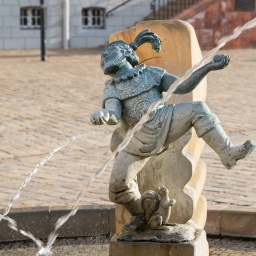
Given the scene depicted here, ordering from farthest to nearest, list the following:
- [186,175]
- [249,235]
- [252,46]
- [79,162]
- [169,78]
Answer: [252,46] → [79,162] → [249,235] → [186,175] → [169,78]

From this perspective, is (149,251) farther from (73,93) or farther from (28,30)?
(28,30)

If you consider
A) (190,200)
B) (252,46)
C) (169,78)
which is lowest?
(252,46)

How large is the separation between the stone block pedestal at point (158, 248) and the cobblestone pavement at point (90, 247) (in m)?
0.91

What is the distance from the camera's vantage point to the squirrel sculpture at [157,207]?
575 centimetres

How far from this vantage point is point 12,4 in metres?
24.9

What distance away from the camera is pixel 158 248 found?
5750 mm

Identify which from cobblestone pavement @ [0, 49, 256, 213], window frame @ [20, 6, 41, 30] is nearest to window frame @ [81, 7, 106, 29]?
window frame @ [20, 6, 41, 30]

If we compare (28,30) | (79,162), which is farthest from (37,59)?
(79,162)

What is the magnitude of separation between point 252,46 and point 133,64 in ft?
59.5

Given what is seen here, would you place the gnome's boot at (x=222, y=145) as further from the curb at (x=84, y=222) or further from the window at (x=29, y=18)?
the window at (x=29, y=18)

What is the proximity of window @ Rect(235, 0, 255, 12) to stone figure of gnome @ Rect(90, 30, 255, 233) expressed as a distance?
18553 mm

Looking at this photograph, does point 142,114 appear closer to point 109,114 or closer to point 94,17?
point 109,114

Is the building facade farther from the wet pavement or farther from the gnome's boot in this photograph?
the gnome's boot

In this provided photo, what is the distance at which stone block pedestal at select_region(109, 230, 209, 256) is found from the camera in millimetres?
5719
